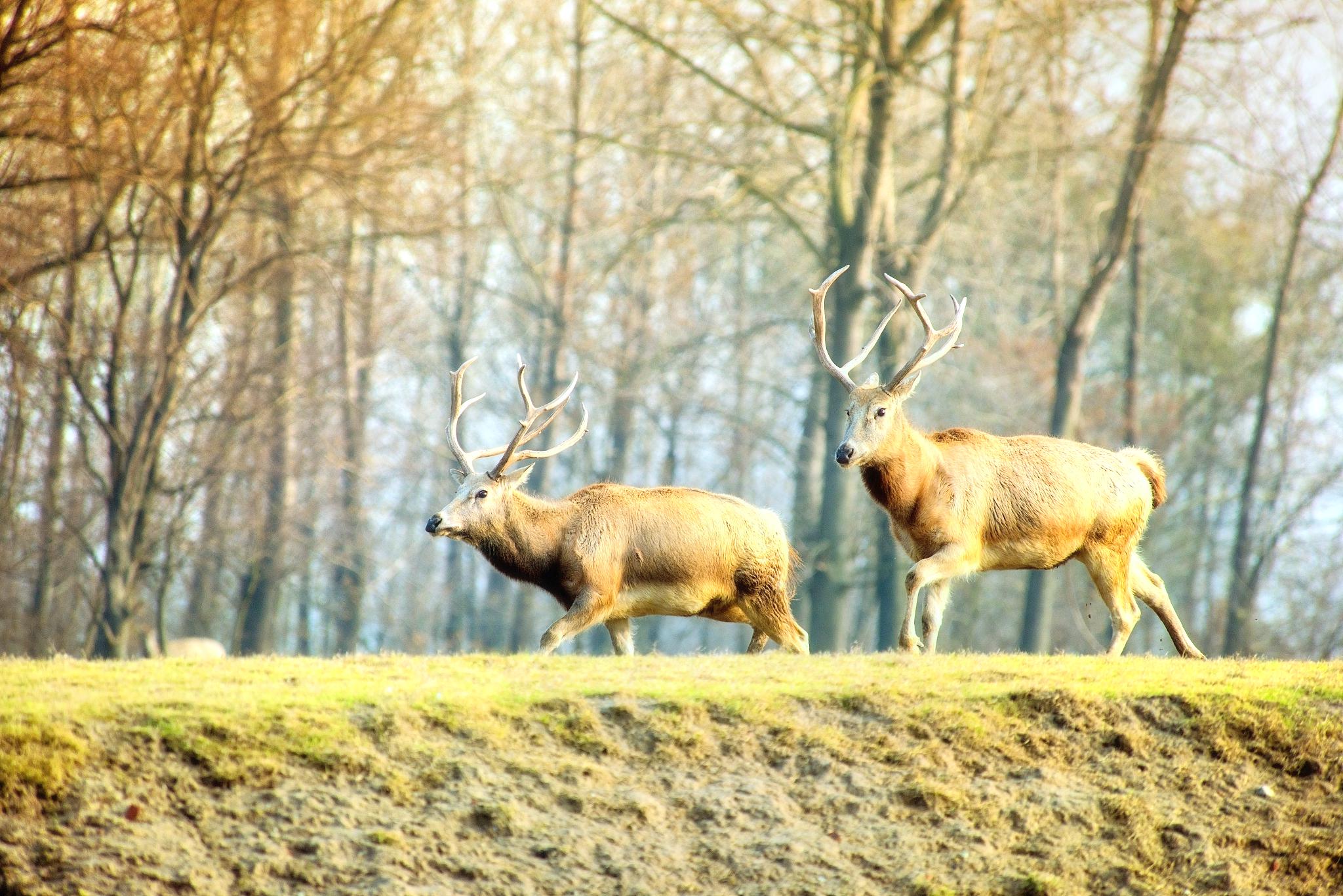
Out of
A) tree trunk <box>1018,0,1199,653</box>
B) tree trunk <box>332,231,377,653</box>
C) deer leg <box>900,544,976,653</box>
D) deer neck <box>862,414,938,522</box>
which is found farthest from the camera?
tree trunk <box>332,231,377,653</box>

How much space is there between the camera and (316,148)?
61.4ft

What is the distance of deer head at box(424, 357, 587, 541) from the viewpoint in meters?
11.8

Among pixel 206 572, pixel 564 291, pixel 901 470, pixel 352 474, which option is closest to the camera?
pixel 901 470

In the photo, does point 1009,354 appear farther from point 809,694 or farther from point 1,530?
point 809,694

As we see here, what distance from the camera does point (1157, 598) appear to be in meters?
12.3

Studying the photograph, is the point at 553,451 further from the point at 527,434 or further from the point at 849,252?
the point at 849,252

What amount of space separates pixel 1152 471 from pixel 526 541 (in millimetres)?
5559

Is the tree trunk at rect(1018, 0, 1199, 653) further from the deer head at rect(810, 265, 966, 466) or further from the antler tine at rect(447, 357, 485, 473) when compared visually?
the antler tine at rect(447, 357, 485, 473)

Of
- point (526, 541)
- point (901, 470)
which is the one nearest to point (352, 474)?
point (526, 541)

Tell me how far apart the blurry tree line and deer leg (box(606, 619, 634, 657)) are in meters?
1.99

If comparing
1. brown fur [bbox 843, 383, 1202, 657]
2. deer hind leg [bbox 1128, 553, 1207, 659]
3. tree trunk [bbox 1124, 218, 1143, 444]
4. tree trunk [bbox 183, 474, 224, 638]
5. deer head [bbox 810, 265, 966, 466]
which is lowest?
tree trunk [bbox 183, 474, 224, 638]

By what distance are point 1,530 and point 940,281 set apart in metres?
21.8

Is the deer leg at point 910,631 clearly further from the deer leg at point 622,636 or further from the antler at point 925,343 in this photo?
the deer leg at point 622,636

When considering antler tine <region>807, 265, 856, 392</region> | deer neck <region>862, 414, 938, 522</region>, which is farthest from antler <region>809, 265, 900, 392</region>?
deer neck <region>862, 414, 938, 522</region>
